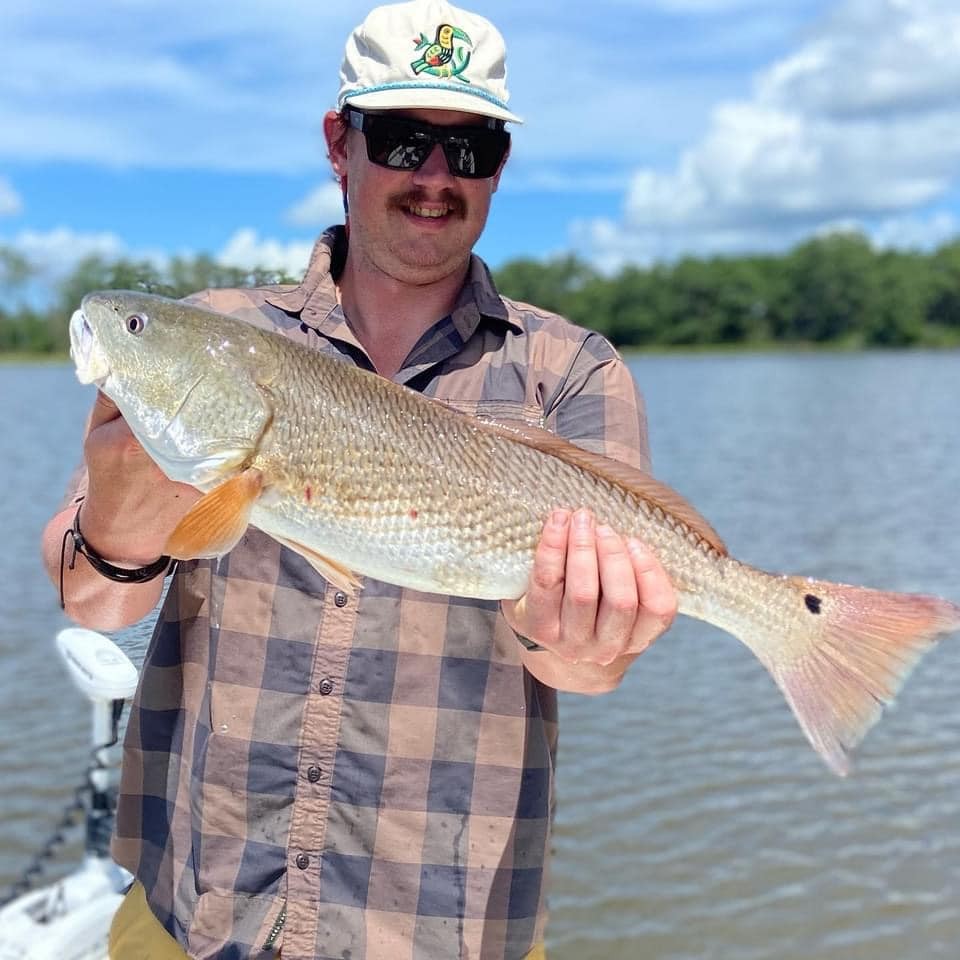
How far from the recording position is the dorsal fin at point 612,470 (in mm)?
2650

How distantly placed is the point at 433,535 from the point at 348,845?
829mm

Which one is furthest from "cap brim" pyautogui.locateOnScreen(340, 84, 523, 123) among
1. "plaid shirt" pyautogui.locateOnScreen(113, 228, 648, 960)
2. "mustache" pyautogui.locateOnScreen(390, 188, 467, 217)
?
"plaid shirt" pyautogui.locateOnScreen(113, 228, 648, 960)

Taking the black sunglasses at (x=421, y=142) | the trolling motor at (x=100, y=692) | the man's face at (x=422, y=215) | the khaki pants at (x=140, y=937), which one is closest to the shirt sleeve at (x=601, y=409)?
the man's face at (x=422, y=215)

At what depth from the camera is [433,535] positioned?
8.50 feet

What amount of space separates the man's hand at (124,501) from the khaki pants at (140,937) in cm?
102

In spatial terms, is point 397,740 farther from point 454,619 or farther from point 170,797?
point 170,797

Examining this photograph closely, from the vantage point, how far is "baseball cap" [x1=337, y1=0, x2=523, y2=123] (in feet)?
9.44

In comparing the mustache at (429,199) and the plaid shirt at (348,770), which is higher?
the mustache at (429,199)

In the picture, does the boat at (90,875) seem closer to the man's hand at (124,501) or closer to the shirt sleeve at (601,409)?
the man's hand at (124,501)

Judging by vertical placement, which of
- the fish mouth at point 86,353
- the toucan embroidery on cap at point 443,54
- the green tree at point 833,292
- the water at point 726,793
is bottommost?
the water at point 726,793

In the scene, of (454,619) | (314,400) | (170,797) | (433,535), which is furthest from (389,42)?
(170,797)

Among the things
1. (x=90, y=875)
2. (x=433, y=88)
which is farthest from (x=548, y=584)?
(x=90, y=875)

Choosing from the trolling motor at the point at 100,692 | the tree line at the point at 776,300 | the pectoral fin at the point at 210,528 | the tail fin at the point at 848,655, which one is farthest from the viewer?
the tree line at the point at 776,300

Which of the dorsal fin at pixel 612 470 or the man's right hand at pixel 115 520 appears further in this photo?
the dorsal fin at pixel 612 470
